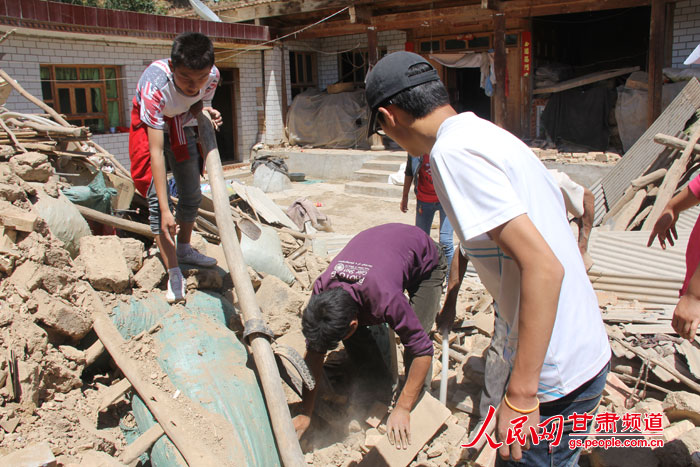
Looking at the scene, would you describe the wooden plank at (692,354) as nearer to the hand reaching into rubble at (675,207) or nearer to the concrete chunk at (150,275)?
the hand reaching into rubble at (675,207)

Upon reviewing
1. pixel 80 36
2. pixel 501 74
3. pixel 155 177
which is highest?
pixel 80 36

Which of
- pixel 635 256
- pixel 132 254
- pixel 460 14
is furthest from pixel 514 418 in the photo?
pixel 460 14

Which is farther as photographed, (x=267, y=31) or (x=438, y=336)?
(x=267, y=31)

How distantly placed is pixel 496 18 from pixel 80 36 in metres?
7.76

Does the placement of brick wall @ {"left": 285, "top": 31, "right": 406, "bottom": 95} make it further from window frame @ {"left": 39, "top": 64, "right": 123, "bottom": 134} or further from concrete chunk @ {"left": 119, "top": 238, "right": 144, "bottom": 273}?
concrete chunk @ {"left": 119, "top": 238, "right": 144, "bottom": 273}

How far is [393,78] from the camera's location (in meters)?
1.42

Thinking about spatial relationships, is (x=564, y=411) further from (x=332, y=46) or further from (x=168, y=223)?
(x=332, y=46)

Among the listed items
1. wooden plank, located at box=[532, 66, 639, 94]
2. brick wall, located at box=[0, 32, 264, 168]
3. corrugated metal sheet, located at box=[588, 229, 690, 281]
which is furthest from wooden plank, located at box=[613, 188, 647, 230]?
brick wall, located at box=[0, 32, 264, 168]

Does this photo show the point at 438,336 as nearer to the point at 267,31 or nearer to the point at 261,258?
the point at 261,258

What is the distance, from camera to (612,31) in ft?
49.5

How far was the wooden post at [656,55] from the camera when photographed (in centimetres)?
969

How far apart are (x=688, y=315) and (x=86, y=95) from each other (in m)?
11.2

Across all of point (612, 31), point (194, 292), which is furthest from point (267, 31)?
point (194, 292)

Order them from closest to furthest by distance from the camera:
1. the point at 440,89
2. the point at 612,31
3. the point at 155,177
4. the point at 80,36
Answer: the point at 440,89, the point at 155,177, the point at 80,36, the point at 612,31
